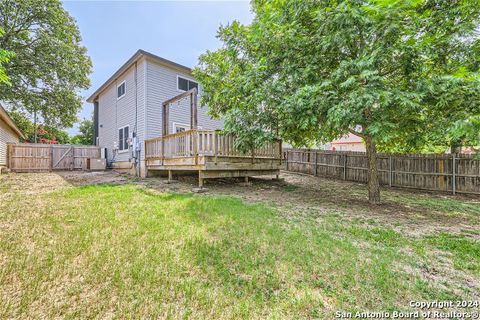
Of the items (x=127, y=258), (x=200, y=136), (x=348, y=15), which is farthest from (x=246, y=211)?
(x=348, y=15)

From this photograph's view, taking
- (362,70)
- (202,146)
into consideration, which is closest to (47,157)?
(202,146)

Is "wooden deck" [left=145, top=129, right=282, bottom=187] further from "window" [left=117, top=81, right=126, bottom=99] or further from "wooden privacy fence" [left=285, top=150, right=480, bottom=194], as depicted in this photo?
"window" [left=117, top=81, right=126, bottom=99]

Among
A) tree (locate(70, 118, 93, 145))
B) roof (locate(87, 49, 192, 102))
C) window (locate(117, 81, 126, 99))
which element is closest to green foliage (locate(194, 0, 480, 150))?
roof (locate(87, 49, 192, 102))

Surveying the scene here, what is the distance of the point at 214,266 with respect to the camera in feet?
8.57

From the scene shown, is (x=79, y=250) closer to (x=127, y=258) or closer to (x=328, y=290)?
(x=127, y=258)

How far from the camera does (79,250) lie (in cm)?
286

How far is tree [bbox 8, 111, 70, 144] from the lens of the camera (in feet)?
75.7

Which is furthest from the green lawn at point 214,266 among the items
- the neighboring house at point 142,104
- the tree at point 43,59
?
the tree at point 43,59

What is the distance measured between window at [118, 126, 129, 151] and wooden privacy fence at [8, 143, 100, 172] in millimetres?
3199

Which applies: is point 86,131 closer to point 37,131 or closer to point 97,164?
point 37,131

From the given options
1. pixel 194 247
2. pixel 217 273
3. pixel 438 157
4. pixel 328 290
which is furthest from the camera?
pixel 438 157

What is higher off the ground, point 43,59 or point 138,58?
point 43,59

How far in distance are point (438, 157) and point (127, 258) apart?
10.5m

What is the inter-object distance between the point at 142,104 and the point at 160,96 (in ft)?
3.13
